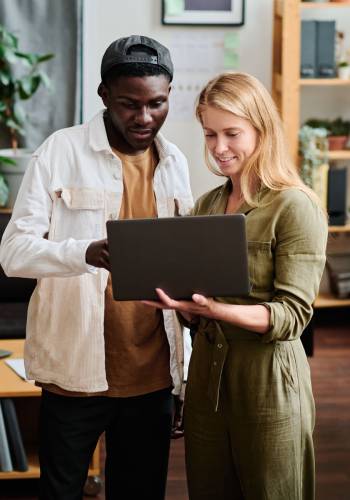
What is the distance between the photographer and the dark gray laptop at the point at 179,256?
67.5 inches

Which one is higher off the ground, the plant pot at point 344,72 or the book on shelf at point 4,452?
the plant pot at point 344,72

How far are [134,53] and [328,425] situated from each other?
6.96 feet

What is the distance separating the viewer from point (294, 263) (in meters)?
1.79

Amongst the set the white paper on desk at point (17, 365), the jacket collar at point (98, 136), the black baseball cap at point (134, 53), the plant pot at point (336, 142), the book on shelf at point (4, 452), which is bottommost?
the book on shelf at point (4, 452)

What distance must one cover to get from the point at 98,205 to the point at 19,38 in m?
3.00

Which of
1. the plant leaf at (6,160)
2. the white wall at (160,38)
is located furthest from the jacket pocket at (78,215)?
the white wall at (160,38)

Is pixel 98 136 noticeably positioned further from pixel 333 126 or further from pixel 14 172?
pixel 333 126

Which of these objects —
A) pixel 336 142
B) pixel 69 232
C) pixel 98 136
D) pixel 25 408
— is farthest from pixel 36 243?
pixel 336 142

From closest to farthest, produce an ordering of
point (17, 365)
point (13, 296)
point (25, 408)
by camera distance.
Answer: point (17, 365) < point (25, 408) < point (13, 296)

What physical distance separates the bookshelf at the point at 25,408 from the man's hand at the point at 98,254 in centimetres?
110

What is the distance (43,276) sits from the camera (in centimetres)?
192

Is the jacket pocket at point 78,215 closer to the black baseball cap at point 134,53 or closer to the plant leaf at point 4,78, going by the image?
the black baseball cap at point 134,53

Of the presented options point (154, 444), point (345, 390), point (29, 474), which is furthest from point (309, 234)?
point (345, 390)

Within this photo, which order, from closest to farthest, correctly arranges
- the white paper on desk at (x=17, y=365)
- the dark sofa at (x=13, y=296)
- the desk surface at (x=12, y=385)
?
the desk surface at (x=12, y=385), the white paper on desk at (x=17, y=365), the dark sofa at (x=13, y=296)
